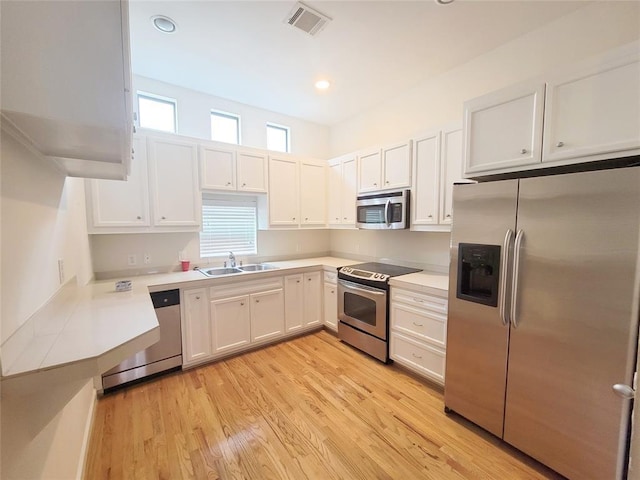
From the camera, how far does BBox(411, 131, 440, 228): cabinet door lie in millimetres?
2629

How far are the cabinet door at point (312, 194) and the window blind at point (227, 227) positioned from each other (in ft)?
2.34

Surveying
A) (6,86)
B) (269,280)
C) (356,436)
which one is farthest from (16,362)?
(269,280)

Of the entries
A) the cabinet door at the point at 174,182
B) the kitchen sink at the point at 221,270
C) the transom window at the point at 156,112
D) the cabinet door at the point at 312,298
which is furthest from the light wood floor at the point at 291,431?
the transom window at the point at 156,112

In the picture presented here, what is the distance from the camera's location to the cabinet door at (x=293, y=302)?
338cm

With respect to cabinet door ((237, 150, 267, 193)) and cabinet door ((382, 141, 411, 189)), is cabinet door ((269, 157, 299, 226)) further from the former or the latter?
cabinet door ((382, 141, 411, 189))

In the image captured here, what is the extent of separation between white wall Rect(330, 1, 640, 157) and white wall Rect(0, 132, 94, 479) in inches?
126

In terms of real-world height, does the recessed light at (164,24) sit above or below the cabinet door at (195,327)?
above

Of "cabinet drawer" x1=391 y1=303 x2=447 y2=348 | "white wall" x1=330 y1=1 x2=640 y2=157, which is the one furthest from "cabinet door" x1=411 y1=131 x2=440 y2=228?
"cabinet drawer" x1=391 y1=303 x2=447 y2=348

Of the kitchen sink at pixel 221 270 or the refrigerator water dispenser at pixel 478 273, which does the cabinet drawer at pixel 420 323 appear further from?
the kitchen sink at pixel 221 270

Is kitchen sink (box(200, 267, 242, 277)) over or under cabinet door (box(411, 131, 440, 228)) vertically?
under

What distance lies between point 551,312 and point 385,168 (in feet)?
6.89

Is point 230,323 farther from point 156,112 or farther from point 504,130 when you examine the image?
point 504,130

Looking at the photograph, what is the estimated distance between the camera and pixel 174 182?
2848mm

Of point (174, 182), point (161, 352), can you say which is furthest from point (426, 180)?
point (161, 352)
